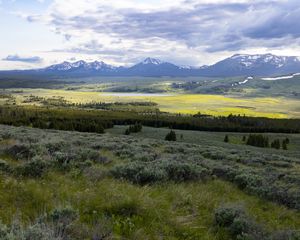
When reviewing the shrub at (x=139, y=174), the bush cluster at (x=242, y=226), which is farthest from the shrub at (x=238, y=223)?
the shrub at (x=139, y=174)

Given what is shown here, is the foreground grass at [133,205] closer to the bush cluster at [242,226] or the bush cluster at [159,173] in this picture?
the bush cluster at [242,226]

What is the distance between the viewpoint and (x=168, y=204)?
303 inches

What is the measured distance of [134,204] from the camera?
23.0ft

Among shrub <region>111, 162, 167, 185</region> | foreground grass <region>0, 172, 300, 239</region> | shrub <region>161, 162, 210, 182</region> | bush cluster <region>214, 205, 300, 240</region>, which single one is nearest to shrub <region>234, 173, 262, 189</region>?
shrub <region>161, 162, 210, 182</region>

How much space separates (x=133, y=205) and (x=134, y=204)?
3 cm

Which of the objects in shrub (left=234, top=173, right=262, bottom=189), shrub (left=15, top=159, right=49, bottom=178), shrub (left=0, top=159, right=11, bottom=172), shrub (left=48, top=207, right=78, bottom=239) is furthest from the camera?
shrub (left=234, top=173, right=262, bottom=189)

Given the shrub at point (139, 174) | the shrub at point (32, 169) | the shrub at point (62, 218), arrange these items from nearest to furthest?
the shrub at point (62, 218) → the shrub at point (32, 169) → the shrub at point (139, 174)

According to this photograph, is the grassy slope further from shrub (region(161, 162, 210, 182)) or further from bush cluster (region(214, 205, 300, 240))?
shrub (region(161, 162, 210, 182))

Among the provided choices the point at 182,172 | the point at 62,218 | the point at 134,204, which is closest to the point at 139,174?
the point at 182,172

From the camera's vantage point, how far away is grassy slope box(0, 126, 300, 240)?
6.36 meters

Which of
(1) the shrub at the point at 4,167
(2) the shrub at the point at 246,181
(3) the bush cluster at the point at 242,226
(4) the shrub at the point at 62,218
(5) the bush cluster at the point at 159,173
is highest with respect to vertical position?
(1) the shrub at the point at 4,167

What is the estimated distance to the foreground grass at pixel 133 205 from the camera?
6340mm

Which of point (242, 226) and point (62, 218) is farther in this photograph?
point (242, 226)

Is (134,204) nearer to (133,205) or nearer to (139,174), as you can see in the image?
(133,205)
